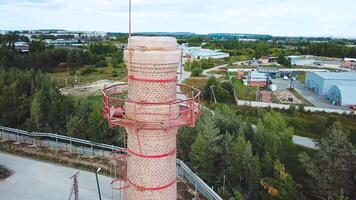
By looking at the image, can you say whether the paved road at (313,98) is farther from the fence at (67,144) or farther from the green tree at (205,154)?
the fence at (67,144)

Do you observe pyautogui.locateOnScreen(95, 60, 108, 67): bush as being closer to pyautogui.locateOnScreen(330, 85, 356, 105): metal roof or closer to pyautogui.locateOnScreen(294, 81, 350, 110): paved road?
pyautogui.locateOnScreen(294, 81, 350, 110): paved road

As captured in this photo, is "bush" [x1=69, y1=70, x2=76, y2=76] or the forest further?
"bush" [x1=69, y1=70, x2=76, y2=76]

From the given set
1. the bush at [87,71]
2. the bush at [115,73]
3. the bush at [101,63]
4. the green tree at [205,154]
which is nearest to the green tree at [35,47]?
the bush at [87,71]

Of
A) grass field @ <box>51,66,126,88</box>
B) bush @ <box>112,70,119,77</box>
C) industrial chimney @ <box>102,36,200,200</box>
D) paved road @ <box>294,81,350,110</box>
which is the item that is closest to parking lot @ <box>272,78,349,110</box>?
paved road @ <box>294,81,350,110</box>

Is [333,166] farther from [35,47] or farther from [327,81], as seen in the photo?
[35,47]

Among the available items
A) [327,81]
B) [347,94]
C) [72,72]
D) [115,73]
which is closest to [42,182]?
[347,94]

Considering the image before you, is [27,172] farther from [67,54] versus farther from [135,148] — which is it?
[67,54]

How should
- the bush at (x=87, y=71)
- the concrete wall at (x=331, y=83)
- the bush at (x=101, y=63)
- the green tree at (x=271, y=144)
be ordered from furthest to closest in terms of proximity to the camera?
1. the bush at (x=101, y=63)
2. the bush at (x=87, y=71)
3. the concrete wall at (x=331, y=83)
4. the green tree at (x=271, y=144)
